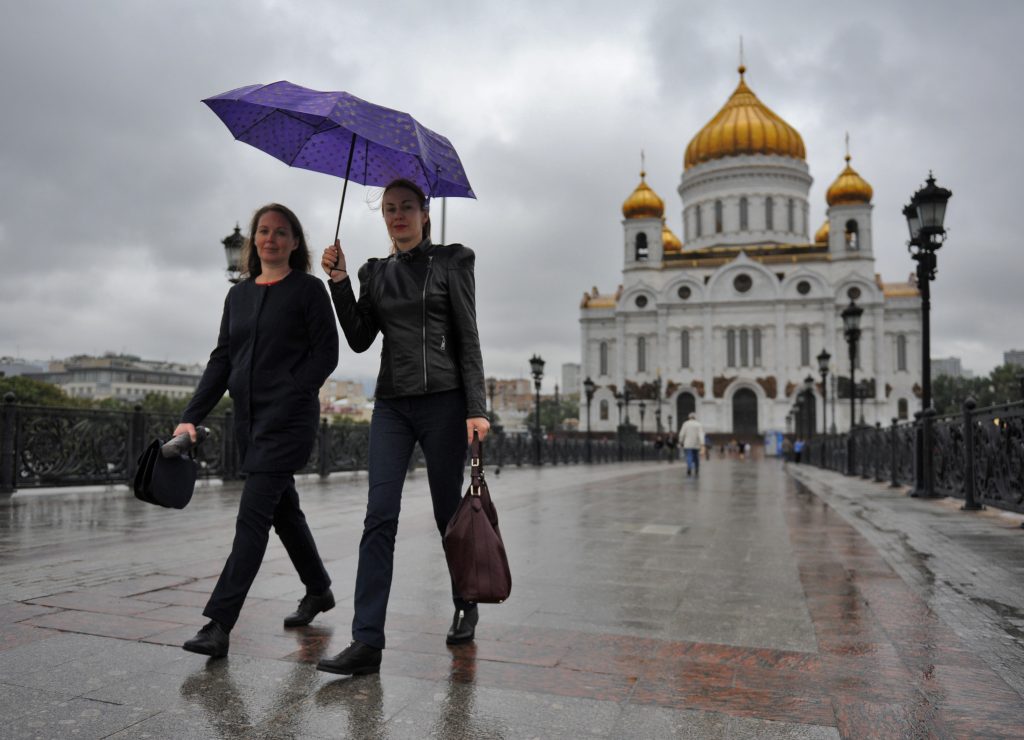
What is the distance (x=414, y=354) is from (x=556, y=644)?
1403 millimetres

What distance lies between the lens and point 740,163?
7569 centimetres

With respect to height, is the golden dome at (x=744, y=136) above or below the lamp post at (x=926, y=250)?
above

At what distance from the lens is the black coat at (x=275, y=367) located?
3445 millimetres

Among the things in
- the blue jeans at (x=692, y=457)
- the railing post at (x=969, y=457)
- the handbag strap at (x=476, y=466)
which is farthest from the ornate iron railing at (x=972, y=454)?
the handbag strap at (x=476, y=466)

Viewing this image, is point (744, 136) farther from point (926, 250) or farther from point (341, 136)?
point (341, 136)

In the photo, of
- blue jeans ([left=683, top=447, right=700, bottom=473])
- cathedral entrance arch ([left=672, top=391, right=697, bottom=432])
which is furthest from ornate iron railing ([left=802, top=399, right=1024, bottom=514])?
cathedral entrance arch ([left=672, top=391, right=697, bottom=432])

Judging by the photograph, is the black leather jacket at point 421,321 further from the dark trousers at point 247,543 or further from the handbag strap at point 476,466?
the dark trousers at point 247,543

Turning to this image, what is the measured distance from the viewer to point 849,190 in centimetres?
7381

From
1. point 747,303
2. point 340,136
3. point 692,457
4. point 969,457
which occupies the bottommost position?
point 692,457

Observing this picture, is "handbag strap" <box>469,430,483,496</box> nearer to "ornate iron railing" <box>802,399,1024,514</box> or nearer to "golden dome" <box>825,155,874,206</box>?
"ornate iron railing" <box>802,399,1024,514</box>

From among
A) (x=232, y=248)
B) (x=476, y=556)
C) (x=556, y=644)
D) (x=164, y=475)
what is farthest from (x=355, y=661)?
(x=232, y=248)

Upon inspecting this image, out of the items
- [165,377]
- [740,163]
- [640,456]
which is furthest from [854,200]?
[165,377]

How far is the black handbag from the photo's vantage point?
328cm

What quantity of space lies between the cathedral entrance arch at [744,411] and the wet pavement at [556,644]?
2677 inches
